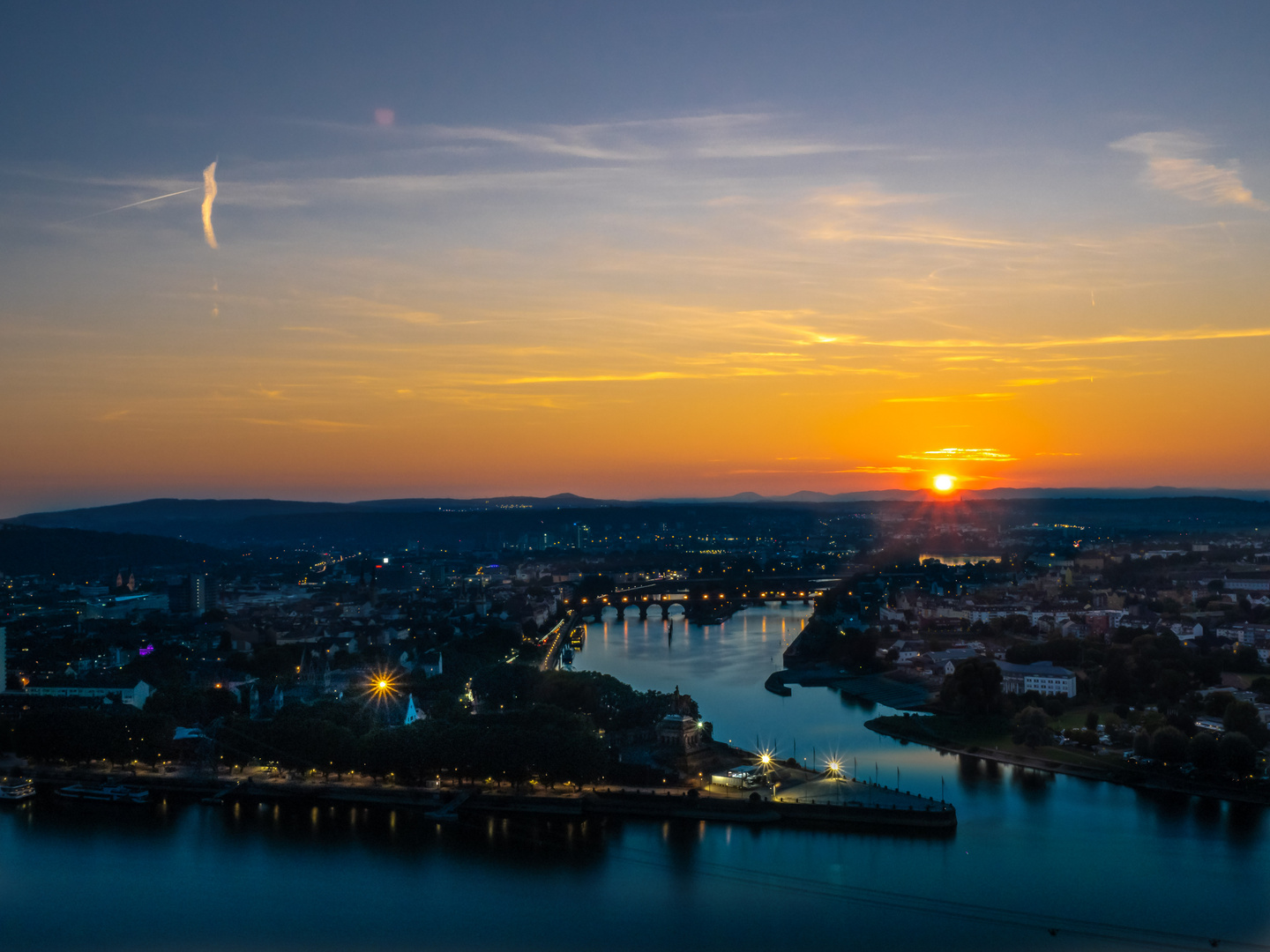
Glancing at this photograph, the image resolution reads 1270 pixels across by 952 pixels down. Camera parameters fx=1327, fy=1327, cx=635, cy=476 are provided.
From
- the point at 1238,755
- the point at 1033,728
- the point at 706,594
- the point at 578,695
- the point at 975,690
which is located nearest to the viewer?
the point at 1238,755

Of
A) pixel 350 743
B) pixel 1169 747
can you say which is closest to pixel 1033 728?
pixel 1169 747

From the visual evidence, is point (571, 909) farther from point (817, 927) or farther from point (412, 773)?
point (412, 773)

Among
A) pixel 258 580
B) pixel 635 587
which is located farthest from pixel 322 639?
pixel 258 580

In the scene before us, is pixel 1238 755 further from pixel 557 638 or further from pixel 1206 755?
pixel 557 638

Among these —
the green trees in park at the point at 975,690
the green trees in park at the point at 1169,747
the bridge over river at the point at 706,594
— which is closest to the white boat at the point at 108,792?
the green trees in park at the point at 975,690

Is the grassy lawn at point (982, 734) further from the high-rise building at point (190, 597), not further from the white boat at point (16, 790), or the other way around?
the high-rise building at point (190, 597)

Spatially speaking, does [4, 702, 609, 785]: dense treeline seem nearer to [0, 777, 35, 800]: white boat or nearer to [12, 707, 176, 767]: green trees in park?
[12, 707, 176, 767]: green trees in park
